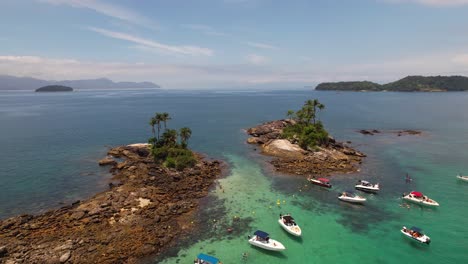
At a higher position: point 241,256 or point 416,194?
point 416,194

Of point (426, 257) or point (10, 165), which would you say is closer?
point (426, 257)

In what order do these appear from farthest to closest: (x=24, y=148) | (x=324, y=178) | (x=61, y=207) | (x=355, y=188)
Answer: (x=24, y=148) → (x=324, y=178) → (x=355, y=188) → (x=61, y=207)

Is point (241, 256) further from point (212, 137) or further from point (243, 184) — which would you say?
point (212, 137)

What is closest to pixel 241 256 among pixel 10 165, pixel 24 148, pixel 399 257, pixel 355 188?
pixel 399 257

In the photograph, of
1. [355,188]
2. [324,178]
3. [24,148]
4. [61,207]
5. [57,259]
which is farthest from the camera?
[24,148]

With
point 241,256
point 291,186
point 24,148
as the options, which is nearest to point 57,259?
point 241,256

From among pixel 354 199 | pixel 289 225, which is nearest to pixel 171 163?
pixel 289 225

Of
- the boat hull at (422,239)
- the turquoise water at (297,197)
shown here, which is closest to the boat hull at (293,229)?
the turquoise water at (297,197)
